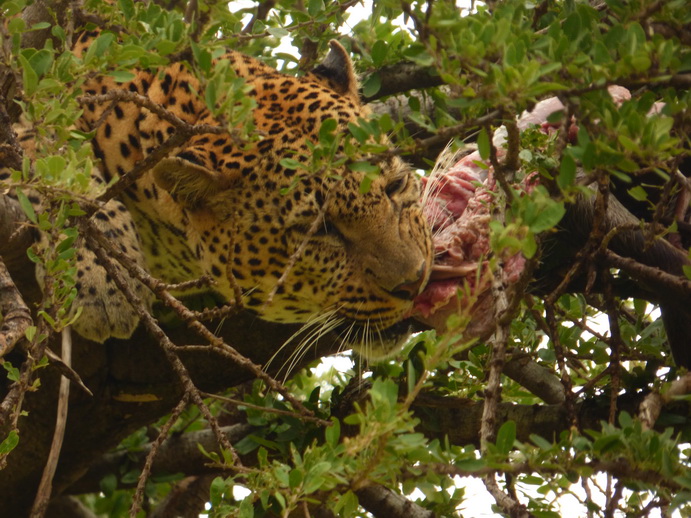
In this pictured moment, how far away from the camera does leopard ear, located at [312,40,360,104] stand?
173 inches

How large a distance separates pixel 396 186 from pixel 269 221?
0.56m

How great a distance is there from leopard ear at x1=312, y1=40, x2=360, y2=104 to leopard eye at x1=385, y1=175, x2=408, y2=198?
0.51m

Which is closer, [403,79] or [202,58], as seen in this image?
[202,58]

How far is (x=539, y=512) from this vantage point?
2.53 m

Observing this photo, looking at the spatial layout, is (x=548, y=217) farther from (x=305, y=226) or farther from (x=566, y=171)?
(x=305, y=226)

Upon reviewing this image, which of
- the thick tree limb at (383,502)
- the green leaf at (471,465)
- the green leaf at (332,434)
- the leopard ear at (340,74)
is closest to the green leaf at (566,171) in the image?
the green leaf at (471,465)

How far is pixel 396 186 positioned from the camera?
4.06m

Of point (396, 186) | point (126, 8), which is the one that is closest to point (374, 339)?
point (396, 186)

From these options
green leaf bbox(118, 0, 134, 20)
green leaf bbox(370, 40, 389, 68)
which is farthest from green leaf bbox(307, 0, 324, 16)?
green leaf bbox(118, 0, 134, 20)

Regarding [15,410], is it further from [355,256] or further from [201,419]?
[201,419]

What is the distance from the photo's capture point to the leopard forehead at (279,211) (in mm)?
3836

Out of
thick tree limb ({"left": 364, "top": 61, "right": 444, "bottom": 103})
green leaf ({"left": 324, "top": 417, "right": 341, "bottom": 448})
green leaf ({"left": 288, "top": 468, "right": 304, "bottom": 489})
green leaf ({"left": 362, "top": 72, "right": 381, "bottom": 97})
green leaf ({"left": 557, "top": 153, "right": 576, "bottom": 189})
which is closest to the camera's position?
green leaf ({"left": 557, "top": 153, "right": 576, "bottom": 189})

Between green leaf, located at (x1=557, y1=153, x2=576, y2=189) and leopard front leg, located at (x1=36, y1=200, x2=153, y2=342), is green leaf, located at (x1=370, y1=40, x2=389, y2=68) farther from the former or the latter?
green leaf, located at (x1=557, y1=153, x2=576, y2=189)

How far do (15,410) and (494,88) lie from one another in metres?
1.53
